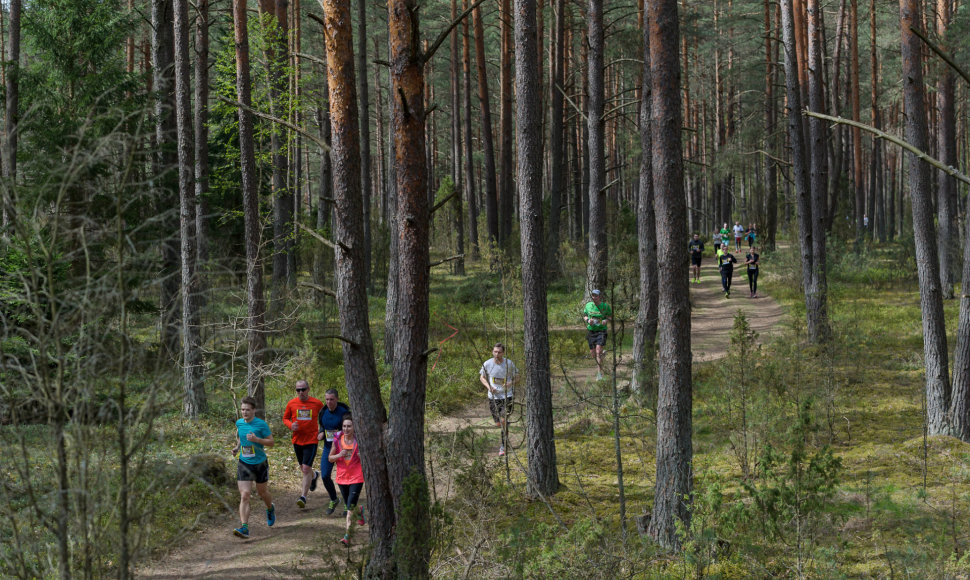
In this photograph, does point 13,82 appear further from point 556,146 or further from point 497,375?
point 556,146

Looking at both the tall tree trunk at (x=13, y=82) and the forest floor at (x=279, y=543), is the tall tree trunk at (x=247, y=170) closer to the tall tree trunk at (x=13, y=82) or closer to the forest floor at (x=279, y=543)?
the forest floor at (x=279, y=543)

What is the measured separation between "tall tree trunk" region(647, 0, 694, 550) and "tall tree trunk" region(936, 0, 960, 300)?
1176 centimetres

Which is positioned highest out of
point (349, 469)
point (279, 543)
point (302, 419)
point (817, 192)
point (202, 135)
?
point (202, 135)

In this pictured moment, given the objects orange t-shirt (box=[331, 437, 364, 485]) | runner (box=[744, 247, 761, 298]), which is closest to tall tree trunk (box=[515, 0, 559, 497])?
orange t-shirt (box=[331, 437, 364, 485])

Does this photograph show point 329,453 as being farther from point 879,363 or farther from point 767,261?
point 767,261

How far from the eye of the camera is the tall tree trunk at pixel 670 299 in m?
6.82

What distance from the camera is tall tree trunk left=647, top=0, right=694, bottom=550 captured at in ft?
22.4

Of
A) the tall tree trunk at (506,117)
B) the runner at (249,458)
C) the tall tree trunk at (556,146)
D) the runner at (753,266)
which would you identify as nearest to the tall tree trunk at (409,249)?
the runner at (249,458)

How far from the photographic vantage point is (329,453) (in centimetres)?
885

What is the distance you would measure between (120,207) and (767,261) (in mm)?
27719

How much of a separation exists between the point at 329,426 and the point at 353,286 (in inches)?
118

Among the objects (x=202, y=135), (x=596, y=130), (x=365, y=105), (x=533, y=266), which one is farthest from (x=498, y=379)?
(x=365, y=105)

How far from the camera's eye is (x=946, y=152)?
19.6m

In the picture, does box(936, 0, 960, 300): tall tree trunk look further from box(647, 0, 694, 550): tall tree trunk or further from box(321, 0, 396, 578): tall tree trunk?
box(321, 0, 396, 578): tall tree trunk
